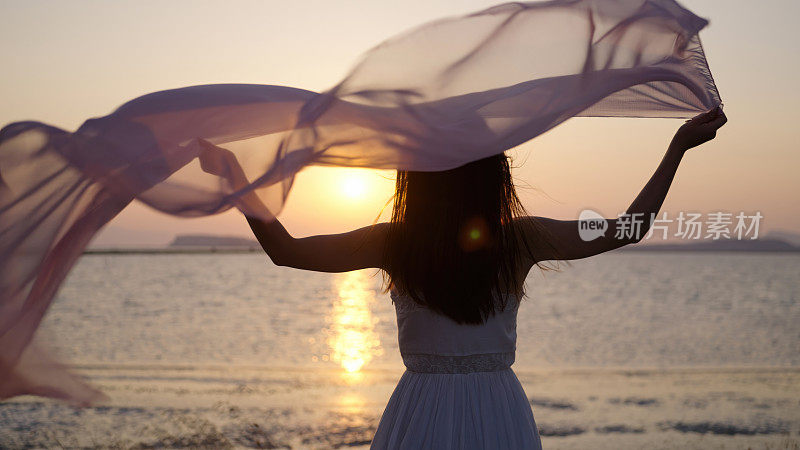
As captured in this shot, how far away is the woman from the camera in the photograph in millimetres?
2031

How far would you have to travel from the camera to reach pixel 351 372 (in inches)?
524

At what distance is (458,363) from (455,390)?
8 centimetres

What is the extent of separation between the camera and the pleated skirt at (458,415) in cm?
218

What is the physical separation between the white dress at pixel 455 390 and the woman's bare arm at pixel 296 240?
0.74ft

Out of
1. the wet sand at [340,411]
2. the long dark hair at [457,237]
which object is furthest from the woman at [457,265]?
the wet sand at [340,411]

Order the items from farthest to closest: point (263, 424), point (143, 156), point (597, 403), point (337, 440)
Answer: point (597, 403)
point (263, 424)
point (337, 440)
point (143, 156)

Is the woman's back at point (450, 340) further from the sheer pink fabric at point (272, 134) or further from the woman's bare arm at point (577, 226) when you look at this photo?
the sheer pink fabric at point (272, 134)

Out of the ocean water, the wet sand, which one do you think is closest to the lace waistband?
the ocean water

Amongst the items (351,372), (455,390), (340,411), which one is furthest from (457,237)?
(351,372)

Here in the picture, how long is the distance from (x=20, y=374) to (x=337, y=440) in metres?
6.44

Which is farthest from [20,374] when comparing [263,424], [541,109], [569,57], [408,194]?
[263,424]

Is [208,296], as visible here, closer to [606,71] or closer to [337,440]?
[337,440]

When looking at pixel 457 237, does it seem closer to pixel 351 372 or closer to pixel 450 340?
pixel 450 340

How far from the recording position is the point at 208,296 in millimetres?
32594
